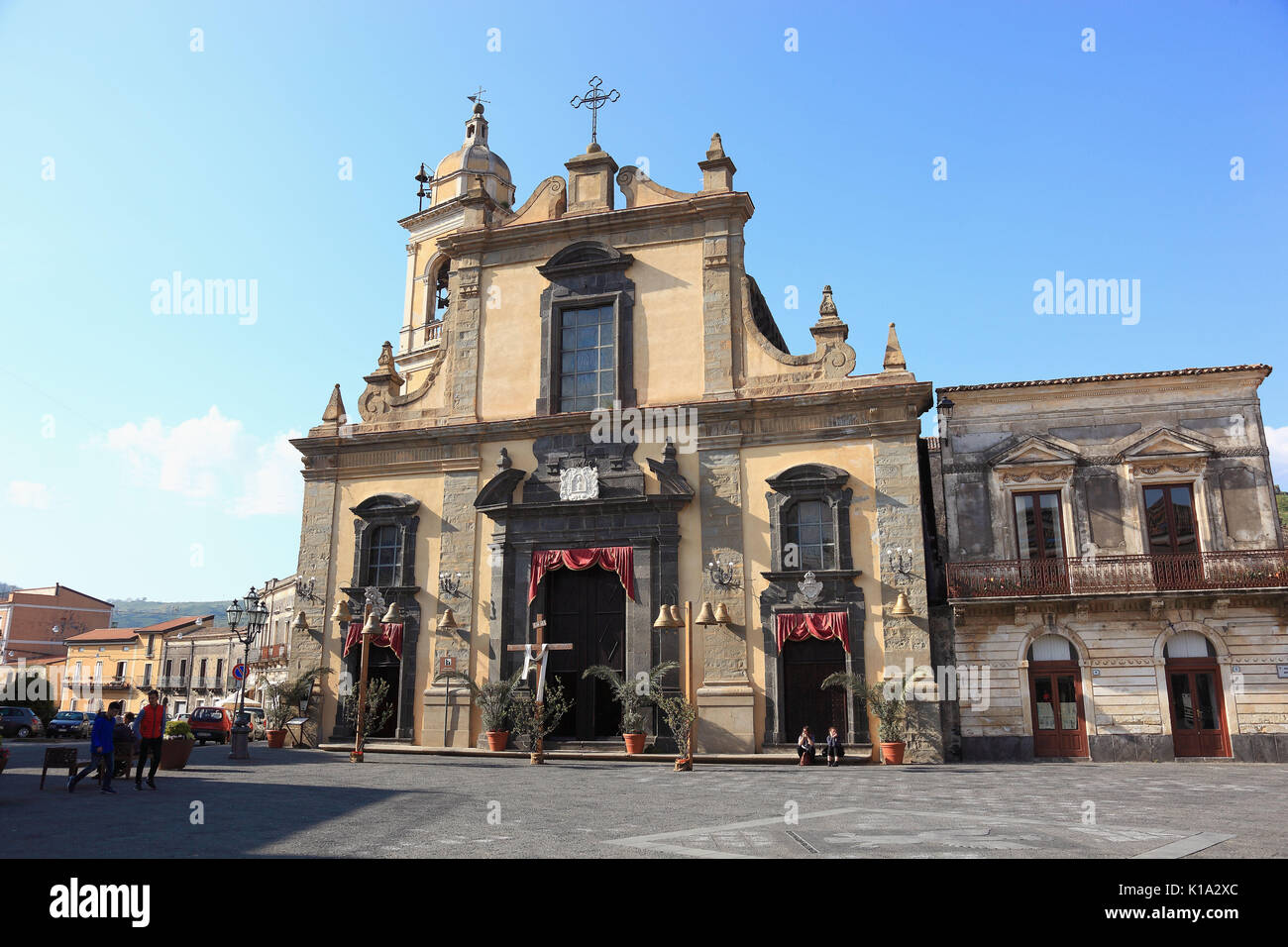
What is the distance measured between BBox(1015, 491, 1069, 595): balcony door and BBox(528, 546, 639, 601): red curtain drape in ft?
31.0

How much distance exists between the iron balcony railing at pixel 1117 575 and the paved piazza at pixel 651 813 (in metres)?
4.69

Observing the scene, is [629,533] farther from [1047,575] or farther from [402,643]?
[1047,575]

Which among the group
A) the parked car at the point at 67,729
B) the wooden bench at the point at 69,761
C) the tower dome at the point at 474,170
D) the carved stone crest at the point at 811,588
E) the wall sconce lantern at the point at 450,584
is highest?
the tower dome at the point at 474,170

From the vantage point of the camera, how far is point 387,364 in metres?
27.1

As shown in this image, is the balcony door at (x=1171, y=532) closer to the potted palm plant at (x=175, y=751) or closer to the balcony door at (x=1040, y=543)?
the balcony door at (x=1040, y=543)

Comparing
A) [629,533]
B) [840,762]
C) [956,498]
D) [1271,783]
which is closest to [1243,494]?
[956,498]

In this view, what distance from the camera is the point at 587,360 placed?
25.1m

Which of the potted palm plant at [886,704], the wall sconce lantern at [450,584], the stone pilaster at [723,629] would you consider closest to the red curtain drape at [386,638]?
the wall sconce lantern at [450,584]

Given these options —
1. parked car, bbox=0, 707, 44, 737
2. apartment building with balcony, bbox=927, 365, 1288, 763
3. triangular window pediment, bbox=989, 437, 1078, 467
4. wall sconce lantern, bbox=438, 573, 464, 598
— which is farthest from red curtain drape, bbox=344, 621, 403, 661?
parked car, bbox=0, 707, 44, 737

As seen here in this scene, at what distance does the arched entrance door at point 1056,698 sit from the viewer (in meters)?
21.2

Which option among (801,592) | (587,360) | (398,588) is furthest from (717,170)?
(398,588)

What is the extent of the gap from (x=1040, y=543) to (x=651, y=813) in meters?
15.3

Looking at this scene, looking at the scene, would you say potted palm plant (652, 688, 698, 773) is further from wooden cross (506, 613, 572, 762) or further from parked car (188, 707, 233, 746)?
parked car (188, 707, 233, 746)

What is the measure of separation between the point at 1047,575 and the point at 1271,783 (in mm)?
7359
